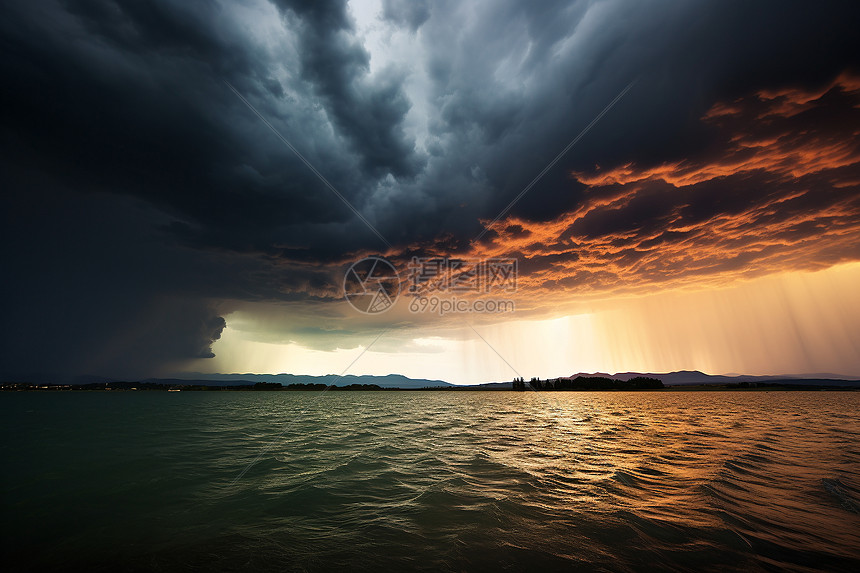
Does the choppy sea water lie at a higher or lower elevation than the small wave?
lower

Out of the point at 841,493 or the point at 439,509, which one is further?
the point at 841,493

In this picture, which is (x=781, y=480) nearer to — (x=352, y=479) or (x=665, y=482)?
(x=665, y=482)

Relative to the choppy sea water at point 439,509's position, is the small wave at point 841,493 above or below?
above

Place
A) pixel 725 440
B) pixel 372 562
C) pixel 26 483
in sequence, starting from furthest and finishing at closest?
1. pixel 725 440
2. pixel 26 483
3. pixel 372 562

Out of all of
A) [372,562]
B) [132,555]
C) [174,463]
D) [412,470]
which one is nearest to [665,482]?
[412,470]

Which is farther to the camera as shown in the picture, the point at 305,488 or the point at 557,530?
the point at 305,488

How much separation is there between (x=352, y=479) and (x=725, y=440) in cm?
2978

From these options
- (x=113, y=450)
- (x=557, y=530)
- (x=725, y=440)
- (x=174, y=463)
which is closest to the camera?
(x=557, y=530)

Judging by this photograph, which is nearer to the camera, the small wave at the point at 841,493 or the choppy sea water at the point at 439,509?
the choppy sea water at the point at 439,509

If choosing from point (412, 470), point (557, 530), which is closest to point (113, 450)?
point (412, 470)

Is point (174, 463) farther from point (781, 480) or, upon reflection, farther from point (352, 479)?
point (781, 480)

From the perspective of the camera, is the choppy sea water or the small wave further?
the small wave

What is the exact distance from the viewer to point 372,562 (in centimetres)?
820

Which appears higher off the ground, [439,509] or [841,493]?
[841,493]
